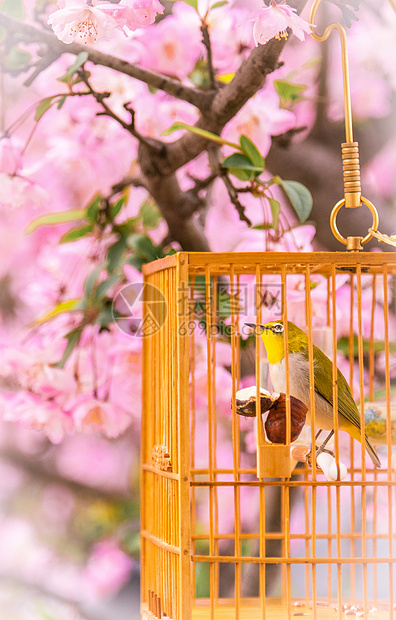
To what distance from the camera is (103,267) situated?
1.45m

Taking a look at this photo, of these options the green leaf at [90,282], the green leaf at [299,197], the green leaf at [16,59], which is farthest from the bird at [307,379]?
the green leaf at [16,59]

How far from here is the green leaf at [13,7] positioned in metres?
1.41

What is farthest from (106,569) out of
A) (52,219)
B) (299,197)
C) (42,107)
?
(42,107)

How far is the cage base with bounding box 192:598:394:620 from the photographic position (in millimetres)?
1150

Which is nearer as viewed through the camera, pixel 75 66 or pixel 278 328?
pixel 278 328

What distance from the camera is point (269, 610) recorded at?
1230mm

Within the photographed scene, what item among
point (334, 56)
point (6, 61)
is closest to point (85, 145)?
point (6, 61)

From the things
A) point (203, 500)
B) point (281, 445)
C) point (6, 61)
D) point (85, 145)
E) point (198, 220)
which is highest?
point (6, 61)

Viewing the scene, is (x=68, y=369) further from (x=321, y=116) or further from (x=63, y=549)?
(x=321, y=116)

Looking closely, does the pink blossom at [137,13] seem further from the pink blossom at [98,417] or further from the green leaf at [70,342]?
the pink blossom at [98,417]

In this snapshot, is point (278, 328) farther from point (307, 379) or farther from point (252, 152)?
point (252, 152)

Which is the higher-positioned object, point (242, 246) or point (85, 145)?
point (85, 145)

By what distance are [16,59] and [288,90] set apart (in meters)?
0.62

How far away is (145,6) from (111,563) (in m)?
1.19
